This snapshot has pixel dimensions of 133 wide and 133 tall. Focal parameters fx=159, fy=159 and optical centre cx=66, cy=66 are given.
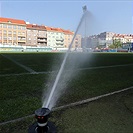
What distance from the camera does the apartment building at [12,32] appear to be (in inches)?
3688

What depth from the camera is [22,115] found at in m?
4.11

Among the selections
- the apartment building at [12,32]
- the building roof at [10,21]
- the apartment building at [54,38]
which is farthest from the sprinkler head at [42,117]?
the apartment building at [54,38]

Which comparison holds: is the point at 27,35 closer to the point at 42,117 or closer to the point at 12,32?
the point at 12,32

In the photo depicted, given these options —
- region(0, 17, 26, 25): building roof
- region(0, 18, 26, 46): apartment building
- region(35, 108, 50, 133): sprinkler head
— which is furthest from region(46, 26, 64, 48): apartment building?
region(35, 108, 50, 133): sprinkler head

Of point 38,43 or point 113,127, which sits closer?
point 113,127

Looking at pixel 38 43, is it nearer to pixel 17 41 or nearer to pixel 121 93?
pixel 17 41

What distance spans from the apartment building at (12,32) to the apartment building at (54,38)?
19.9 meters

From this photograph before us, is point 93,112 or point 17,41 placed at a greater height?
point 17,41

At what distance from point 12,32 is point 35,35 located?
15.1 metres

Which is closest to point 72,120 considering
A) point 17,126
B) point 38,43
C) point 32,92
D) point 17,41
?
point 17,126

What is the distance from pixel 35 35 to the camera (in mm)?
105438

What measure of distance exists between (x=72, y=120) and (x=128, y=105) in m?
2.05

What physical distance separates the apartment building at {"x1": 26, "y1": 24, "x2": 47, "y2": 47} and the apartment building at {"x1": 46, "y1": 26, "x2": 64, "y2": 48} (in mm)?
3616

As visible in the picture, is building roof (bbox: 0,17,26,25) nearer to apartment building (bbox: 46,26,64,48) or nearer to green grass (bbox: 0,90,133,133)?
apartment building (bbox: 46,26,64,48)
